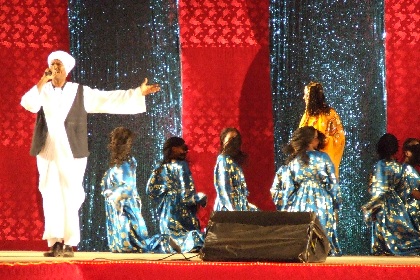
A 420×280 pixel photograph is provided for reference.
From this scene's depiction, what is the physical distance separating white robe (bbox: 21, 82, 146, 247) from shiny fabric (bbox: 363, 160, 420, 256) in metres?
2.72

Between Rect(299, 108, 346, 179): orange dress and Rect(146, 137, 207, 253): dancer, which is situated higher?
Rect(299, 108, 346, 179): orange dress

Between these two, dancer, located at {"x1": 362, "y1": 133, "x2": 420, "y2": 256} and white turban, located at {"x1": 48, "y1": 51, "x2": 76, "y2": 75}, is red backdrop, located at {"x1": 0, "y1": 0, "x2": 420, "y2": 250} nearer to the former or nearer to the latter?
dancer, located at {"x1": 362, "y1": 133, "x2": 420, "y2": 256}

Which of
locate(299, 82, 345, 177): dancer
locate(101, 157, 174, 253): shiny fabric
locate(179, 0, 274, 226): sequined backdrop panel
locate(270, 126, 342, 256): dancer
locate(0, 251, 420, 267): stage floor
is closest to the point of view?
locate(0, 251, 420, 267): stage floor

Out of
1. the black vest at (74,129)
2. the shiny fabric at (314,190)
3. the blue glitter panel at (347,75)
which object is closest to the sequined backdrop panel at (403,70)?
the blue glitter panel at (347,75)

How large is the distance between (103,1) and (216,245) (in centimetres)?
426

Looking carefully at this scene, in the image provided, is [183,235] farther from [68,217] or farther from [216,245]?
[216,245]

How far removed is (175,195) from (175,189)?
0.06 m

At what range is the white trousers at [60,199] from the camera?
7.99 metres

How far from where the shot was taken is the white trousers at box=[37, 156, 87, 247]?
26.2 feet

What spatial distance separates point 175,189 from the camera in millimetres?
9328

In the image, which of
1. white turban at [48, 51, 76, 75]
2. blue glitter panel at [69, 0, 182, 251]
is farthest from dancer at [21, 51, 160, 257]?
blue glitter panel at [69, 0, 182, 251]

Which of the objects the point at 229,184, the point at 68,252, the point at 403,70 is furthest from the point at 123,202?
the point at 403,70

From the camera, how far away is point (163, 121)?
9.95 meters

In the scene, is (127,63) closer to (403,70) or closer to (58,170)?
(58,170)
